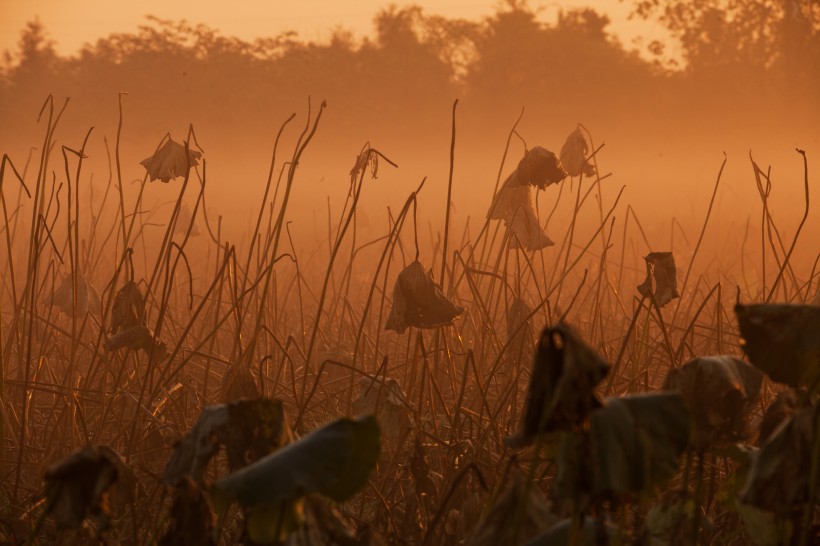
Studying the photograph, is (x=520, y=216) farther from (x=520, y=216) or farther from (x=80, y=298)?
(x=80, y=298)

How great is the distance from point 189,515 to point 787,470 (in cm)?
50

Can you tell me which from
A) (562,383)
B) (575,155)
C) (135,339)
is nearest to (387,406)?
(135,339)

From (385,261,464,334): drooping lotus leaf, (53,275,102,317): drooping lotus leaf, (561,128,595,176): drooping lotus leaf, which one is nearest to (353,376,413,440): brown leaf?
(385,261,464,334): drooping lotus leaf

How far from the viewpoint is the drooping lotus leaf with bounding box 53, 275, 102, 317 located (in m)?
2.25

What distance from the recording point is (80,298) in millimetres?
2262

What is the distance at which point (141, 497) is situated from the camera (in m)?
1.56

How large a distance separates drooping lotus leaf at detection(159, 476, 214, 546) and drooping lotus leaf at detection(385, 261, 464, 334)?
2.36ft

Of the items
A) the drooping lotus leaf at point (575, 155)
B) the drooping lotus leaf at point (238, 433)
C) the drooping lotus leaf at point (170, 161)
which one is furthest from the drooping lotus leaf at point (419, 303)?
the drooping lotus leaf at point (575, 155)

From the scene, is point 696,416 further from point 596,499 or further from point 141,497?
point 141,497

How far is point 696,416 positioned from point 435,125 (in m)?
27.8

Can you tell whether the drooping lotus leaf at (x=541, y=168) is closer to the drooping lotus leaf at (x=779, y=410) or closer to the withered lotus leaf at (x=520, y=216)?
the withered lotus leaf at (x=520, y=216)

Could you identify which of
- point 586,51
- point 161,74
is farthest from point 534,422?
point 586,51

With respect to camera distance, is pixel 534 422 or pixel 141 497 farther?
pixel 141 497

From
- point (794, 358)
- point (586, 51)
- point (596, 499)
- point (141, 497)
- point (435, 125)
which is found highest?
point (586, 51)
